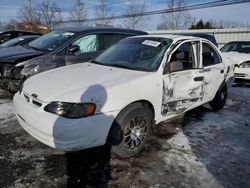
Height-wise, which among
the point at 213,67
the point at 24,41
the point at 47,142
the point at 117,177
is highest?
the point at 24,41

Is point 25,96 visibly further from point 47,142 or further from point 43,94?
point 47,142

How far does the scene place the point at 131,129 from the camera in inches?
140

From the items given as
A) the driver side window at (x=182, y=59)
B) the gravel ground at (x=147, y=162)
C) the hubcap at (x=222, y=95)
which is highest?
the driver side window at (x=182, y=59)

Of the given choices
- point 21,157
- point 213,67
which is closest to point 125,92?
point 21,157

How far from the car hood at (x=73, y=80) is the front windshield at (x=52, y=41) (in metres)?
2.44

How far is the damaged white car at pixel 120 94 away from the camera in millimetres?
3035

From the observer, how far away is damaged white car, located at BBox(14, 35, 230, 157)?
9.96 feet

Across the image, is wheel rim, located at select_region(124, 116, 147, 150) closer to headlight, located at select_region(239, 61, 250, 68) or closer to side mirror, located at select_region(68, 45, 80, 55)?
side mirror, located at select_region(68, 45, 80, 55)

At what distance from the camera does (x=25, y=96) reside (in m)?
3.59

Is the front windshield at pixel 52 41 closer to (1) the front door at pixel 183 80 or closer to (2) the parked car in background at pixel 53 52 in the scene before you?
(2) the parked car in background at pixel 53 52

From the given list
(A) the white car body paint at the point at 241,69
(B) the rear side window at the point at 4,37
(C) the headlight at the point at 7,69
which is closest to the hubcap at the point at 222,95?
(A) the white car body paint at the point at 241,69

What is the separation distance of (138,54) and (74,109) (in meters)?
1.73

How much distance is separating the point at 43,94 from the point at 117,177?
134 cm

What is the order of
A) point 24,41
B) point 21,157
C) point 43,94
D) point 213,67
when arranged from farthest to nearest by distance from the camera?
1. point 24,41
2. point 213,67
3. point 21,157
4. point 43,94
